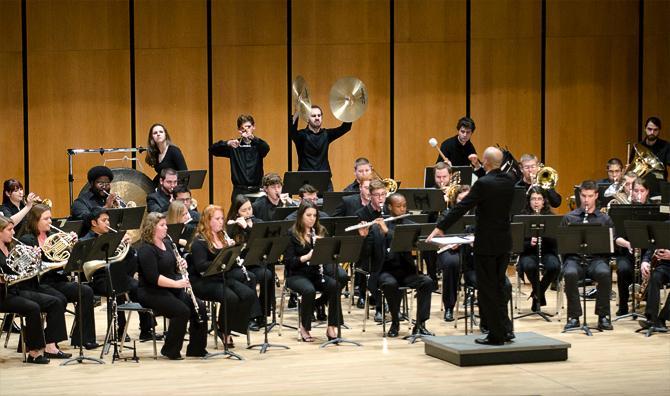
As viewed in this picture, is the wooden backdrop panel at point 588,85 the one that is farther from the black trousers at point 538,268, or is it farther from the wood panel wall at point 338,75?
the black trousers at point 538,268

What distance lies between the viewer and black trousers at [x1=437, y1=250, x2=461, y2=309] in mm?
9776

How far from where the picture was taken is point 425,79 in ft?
45.0

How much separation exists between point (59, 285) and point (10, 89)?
5.25 metres

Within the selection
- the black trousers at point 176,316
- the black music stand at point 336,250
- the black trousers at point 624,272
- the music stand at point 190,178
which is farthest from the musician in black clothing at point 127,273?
Result: the black trousers at point 624,272

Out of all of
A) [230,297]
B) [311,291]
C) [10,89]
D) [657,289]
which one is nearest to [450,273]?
[311,291]

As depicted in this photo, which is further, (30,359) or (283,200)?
(283,200)

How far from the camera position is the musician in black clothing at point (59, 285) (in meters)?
8.44

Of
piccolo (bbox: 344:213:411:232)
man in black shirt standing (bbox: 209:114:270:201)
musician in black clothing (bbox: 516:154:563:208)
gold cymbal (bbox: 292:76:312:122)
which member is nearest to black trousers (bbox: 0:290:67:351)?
piccolo (bbox: 344:213:411:232)

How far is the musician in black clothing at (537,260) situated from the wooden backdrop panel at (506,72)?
3.73m

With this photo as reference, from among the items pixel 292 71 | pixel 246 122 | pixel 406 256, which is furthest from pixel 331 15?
pixel 406 256

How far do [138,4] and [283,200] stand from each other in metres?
4.41

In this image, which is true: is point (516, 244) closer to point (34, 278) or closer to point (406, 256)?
point (406, 256)

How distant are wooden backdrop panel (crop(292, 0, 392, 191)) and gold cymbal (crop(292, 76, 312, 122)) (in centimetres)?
206

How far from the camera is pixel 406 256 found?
359 inches
